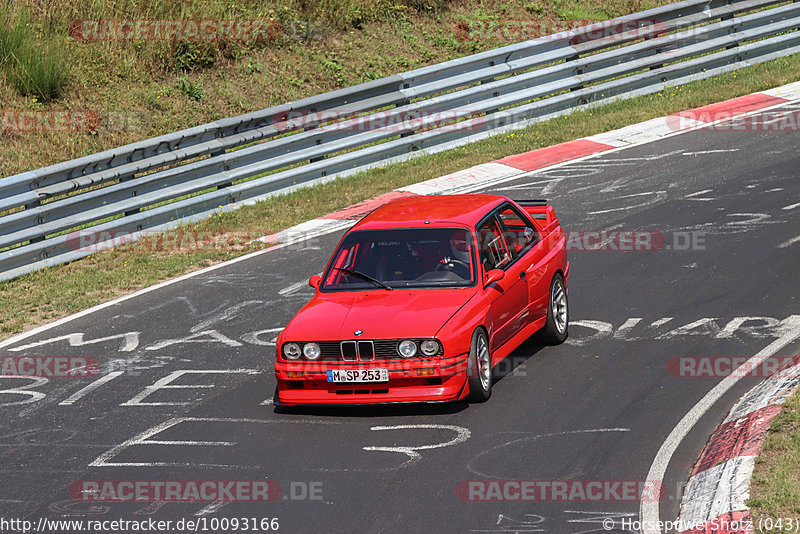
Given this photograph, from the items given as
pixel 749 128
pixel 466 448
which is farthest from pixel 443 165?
pixel 466 448

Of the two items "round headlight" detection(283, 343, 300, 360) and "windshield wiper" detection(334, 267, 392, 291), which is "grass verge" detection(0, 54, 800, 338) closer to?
"windshield wiper" detection(334, 267, 392, 291)

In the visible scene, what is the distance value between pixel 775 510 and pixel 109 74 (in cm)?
1639

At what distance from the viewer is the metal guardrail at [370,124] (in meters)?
15.0

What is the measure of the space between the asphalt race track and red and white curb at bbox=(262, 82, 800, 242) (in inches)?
52.3

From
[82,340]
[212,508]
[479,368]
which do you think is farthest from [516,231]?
[82,340]

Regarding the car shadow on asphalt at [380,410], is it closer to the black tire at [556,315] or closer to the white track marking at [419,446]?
the white track marking at [419,446]

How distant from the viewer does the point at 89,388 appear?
A: 34.0 ft

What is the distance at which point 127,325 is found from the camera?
12.3m

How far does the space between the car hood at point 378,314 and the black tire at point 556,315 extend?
51.3 inches

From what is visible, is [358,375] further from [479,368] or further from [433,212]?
[433,212]

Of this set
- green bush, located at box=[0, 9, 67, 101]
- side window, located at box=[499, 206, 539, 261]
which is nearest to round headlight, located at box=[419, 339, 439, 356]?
side window, located at box=[499, 206, 539, 261]

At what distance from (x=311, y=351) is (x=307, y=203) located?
811 centimetres

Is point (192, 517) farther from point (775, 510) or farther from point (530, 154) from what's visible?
point (530, 154)

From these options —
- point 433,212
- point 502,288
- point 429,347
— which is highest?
point 433,212
